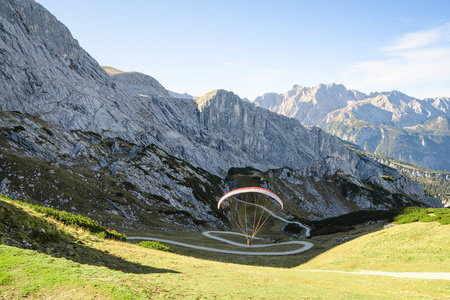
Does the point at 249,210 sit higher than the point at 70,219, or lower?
lower

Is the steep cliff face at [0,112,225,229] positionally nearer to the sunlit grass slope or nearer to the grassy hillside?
the grassy hillside

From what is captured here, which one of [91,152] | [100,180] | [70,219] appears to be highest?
[91,152]

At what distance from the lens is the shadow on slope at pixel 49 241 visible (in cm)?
1465

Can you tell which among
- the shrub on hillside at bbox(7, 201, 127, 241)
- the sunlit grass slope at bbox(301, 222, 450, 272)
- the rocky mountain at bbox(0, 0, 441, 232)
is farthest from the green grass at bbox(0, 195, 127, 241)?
the rocky mountain at bbox(0, 0, 441, 232)

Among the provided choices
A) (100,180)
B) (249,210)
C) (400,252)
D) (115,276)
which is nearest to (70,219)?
(115,276)

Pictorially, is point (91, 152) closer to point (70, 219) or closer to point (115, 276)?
point (70, 219)

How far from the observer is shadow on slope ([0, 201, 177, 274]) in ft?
48.1

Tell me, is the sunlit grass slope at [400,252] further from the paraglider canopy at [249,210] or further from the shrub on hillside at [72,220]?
the paraglider canopy at [249,210]

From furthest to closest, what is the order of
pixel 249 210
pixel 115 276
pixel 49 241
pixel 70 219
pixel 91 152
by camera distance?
pixel 249 210
pixel 91 152
pixel 70 219
pixel 49 241
pixel 115 276

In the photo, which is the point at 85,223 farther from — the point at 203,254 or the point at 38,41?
the point at 38,41

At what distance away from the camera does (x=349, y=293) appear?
17422 mm

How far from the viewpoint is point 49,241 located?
16.1m

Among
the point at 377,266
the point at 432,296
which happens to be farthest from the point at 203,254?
the point at 432,296

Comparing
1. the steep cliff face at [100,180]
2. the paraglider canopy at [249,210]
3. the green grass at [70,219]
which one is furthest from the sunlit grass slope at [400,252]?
the paraglider canopy at [249,210]
